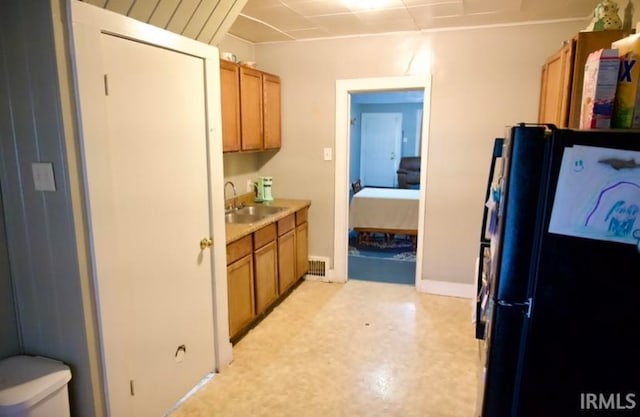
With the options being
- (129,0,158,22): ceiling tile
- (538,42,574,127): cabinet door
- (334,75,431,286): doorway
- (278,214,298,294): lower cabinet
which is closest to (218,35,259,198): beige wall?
(278,214,298,294): lower cabinet

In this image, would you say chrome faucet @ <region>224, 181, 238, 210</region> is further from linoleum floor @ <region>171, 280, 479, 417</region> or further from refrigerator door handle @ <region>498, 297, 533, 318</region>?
refrigerator door handle @ <region>498, 297, 533, 318</region>

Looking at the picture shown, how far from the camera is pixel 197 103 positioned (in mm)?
2285

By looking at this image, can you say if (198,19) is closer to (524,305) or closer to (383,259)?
(524,305)

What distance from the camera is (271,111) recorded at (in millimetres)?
3885

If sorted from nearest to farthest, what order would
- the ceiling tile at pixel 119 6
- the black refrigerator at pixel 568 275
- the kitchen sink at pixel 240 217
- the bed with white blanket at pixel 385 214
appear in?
the black refrigerator at pixel 568 275 → the ceiling tile at pixel 119 6 → the kitchen sink at pixel 240 217 → the bed with white blanket at pixel 385 214

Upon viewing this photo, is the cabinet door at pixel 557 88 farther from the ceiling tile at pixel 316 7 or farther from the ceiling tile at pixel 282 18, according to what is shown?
the ceiling tile at pixel 282 18

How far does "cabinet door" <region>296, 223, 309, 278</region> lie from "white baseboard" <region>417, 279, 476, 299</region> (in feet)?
3.77

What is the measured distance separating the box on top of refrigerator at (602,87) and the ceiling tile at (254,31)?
2636 mm

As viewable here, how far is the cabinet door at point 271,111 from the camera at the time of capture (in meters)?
3.75

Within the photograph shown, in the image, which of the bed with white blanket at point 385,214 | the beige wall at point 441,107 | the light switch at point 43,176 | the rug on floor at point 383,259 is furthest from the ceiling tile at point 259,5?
the bed with white blanket at point 385,214

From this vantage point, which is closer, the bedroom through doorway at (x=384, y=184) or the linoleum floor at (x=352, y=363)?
the linoleum floor at (x=352, y=363)

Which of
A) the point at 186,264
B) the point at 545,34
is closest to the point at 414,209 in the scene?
the point at 545,34

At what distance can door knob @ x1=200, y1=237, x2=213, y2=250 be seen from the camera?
2.38m

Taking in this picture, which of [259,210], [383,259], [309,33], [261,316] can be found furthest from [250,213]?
[383,259]
